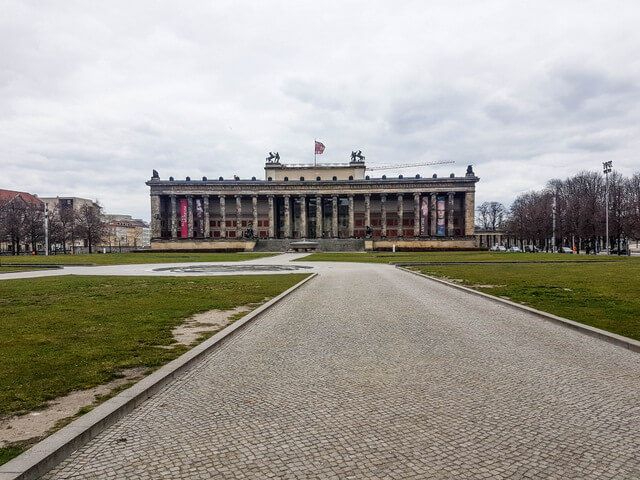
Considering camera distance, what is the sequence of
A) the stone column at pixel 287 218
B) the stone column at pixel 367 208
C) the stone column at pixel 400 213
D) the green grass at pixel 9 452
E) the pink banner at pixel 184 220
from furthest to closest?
1. the stone column at pixel 287 218
2. the stone column at pixel 400 213
3. the stone column at pixel 367 208
4. the pink banner at pixel 184 220
5. the green grass at pixel 9 452

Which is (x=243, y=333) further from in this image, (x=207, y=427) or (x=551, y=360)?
(x=551, y=360)

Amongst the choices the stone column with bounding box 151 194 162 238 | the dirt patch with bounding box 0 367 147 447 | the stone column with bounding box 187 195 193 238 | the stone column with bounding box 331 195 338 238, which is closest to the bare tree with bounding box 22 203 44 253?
the stone column with bounding box 151 194 162 238

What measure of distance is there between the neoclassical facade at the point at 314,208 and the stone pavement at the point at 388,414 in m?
81.7

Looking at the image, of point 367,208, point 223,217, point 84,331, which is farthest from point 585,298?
point 223,217

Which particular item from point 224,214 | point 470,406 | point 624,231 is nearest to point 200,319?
point 470,406

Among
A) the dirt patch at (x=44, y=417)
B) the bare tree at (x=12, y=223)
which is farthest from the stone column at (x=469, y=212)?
the dirt patch at (x=44, y=417)

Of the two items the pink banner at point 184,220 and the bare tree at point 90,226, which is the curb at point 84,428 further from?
the pink banner at point 184,220

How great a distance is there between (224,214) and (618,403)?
99.8 metres

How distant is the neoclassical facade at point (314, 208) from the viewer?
3748 inches

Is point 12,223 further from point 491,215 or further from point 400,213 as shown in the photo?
point 491,215

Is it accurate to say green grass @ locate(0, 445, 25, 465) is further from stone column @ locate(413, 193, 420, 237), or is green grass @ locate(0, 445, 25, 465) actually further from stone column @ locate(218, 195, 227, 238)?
stone column @ locate(218, 195, 227, 238)

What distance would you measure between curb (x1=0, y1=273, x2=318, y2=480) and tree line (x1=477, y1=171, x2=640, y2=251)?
70.2m

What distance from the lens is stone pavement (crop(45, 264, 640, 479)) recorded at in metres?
3.87

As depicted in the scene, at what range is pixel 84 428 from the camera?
4.44m
